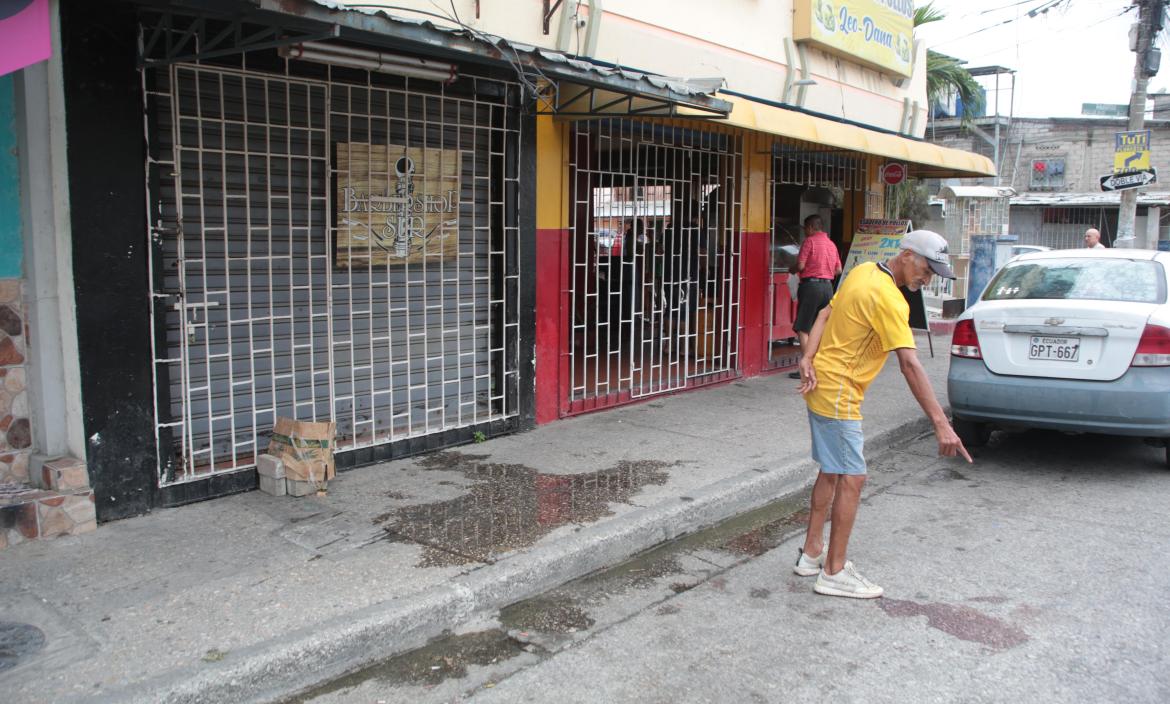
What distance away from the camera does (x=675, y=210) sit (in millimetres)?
8961

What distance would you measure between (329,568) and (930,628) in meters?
2.93

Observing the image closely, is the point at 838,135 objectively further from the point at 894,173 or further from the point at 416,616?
the point at 416,616

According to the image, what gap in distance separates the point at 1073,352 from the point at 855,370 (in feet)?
10.2

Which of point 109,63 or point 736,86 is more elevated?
point 736,86

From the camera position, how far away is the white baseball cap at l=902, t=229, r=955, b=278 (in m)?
4.35

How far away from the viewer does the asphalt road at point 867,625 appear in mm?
3607

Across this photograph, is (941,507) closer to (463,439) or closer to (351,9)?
(463,439)

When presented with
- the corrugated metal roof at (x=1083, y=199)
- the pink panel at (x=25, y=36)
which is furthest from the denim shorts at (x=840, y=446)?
the corrugated metal roof at (x=1083, y=199)

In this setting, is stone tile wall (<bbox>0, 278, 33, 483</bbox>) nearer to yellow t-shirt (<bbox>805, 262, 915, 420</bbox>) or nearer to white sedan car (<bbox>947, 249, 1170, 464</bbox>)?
yellow t-shirt (<bbox>805, 262, 915, 420</bbox>)

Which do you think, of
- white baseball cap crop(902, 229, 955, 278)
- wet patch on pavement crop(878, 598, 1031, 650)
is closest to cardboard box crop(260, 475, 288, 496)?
wet patch on pavement crop(878, 598, 1031, 650)

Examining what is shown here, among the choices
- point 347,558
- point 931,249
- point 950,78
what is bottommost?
point 347,558

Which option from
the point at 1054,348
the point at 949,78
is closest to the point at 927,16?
the point at 949,78

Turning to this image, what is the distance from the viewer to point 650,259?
902cm

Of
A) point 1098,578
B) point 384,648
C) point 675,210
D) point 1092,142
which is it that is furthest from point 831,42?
point 1092,142
